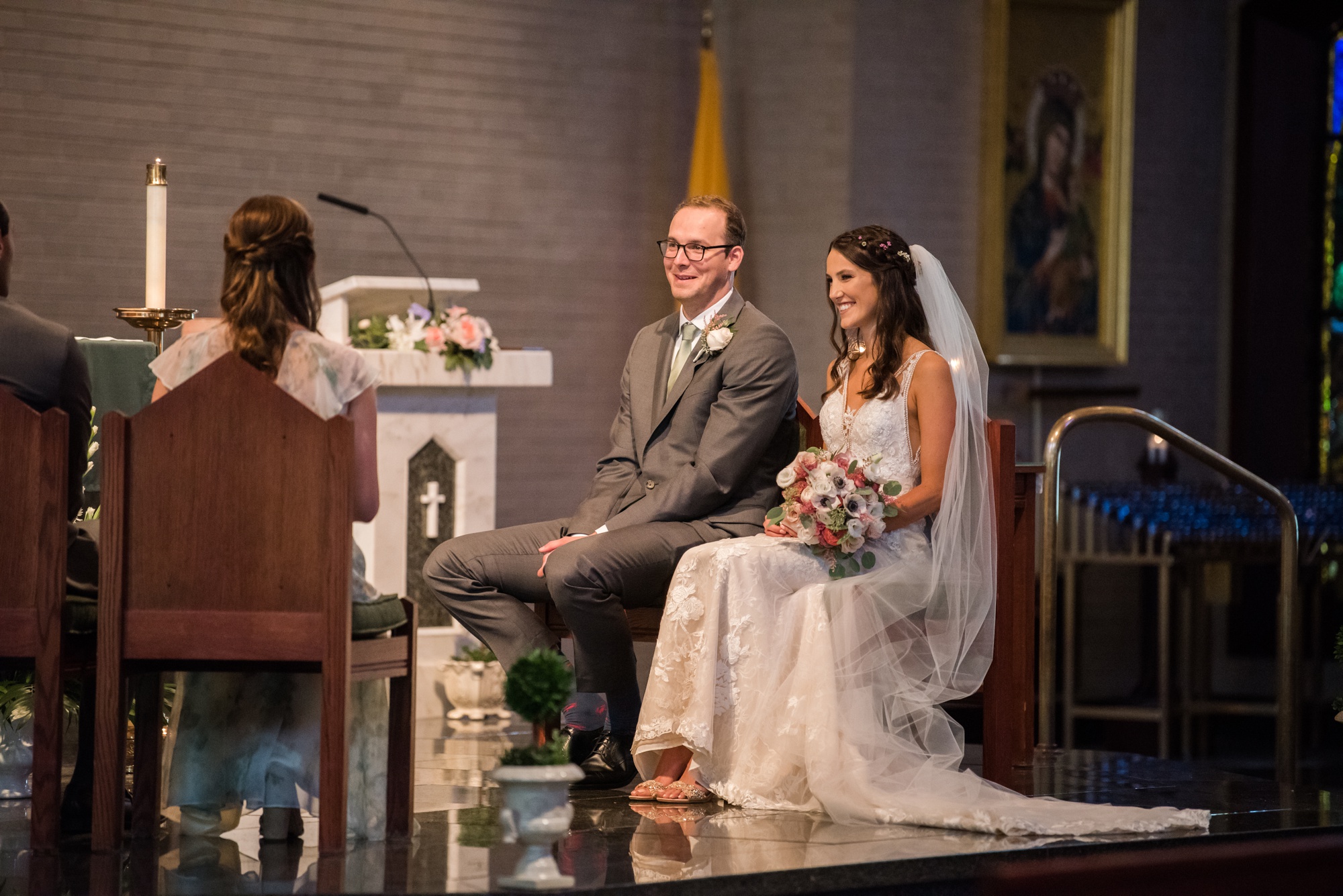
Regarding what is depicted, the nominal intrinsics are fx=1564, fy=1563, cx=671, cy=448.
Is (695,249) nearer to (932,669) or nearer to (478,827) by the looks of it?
(932,669)

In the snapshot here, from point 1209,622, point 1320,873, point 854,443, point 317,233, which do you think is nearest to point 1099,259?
point 1209,622

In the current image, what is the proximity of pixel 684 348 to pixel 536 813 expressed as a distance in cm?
183

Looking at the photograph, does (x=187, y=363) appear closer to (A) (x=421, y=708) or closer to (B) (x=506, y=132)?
(A) (x=421, y=708)

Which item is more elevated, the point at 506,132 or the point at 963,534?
the point at 506,132

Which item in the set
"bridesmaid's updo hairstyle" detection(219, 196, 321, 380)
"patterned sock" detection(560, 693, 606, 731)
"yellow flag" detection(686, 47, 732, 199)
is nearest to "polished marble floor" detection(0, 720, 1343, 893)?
"patterned sock" detection(560, 693, 606, 731)

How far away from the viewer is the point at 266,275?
136 inches

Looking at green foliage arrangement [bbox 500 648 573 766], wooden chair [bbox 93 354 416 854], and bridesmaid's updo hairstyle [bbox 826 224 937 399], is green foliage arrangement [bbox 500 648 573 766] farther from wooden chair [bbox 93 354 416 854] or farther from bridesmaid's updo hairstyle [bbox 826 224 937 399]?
bridesmaid's updo hairstyle [bbox 826 224 937 399]

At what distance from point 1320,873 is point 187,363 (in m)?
2.54

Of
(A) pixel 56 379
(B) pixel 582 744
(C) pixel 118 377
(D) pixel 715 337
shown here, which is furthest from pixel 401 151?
(A) pixel 56 379

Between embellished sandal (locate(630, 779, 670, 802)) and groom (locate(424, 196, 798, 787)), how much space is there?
23cm

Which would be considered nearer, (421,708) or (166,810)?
(166,810)

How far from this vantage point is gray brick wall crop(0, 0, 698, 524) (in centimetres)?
710

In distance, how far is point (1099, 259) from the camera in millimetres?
8781

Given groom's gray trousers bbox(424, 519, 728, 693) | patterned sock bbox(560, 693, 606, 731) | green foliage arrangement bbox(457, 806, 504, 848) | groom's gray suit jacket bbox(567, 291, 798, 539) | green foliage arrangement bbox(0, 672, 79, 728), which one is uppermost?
groom's gray suit jacket bbox(567, 291, 798, 539)
